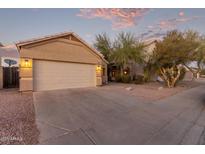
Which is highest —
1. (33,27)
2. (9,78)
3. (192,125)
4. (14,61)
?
(33,27)

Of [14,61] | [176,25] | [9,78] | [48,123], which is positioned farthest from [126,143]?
[176,25]

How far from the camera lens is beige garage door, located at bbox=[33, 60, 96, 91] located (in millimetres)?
9102

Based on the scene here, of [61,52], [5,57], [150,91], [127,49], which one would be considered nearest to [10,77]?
[5,57]

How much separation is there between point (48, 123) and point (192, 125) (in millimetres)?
4238

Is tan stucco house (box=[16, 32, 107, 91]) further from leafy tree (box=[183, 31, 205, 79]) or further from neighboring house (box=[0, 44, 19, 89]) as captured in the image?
leafy tree (box=[183, 31, 205, 79])

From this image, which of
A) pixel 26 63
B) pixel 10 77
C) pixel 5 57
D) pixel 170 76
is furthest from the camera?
pixel 170 76

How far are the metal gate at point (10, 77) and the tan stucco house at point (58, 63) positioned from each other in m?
3.66

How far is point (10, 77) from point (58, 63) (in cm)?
504

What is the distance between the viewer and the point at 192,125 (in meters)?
3.86

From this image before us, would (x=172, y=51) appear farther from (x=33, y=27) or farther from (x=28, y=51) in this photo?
(x=33, y=27)

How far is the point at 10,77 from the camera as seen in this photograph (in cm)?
1145

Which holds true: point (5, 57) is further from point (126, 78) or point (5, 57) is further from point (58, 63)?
point (126, 78)

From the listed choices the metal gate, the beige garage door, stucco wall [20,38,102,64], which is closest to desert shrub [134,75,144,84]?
stucco wall [20,38,102,64]

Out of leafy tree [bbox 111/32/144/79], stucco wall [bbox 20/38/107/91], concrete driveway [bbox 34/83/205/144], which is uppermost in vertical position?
leafy tree [bbox 111/32/144/79]
